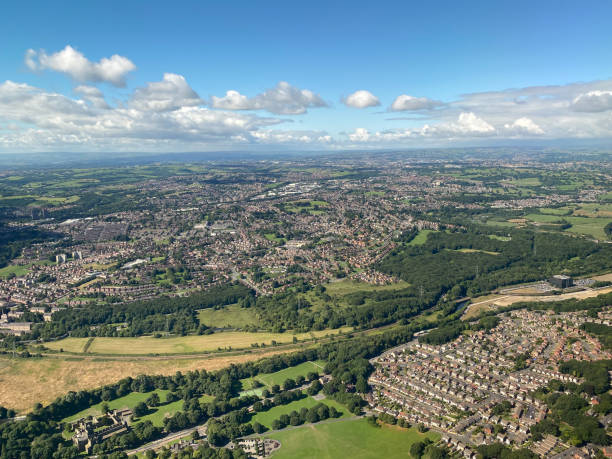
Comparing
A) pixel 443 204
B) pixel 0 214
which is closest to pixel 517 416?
pixel 443 204

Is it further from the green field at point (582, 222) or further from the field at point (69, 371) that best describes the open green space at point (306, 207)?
the field at point (69, 371)

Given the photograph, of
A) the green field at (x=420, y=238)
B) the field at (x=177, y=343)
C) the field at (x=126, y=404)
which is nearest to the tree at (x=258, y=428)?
the field at (x=126, y=404)

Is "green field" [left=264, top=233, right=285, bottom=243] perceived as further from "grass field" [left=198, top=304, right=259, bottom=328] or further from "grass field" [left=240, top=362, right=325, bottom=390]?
"grass field" [left=240, top=362, right=325, bottom=390]

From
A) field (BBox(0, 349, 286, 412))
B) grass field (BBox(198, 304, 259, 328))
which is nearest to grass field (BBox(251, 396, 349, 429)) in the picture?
field (BBox(0, 349, 286, 412))

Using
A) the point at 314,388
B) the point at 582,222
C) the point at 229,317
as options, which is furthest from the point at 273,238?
the point at 582,222

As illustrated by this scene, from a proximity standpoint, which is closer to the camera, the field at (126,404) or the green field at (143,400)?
the green field at (143,400)

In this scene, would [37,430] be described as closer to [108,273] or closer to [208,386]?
[208,386]
